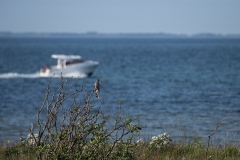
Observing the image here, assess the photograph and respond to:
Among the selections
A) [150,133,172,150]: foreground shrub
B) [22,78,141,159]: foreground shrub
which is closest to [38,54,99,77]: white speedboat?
[150,133,172,150]: foreground shrub

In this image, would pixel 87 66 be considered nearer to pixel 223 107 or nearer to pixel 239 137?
pixel 223 107

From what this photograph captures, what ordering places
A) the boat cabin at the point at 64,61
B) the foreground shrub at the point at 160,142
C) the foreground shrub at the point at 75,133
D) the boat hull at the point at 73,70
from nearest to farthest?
the foreground shrub at the point at 75,133, the foreground shrub at the point at 160,142, the boat hull at the point at 73,70, the boat cabin at the point at 64,61

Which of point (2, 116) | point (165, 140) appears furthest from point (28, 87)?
point (165, 140)

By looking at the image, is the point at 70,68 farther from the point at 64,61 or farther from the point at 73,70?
the point at 64,61

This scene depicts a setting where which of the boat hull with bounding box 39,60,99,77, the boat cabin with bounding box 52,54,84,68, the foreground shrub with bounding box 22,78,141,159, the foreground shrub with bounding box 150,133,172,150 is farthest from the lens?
the boat cabin with bounding box 52,54,84,68

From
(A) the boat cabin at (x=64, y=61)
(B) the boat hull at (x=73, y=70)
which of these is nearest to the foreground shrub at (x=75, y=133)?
(B) the boat hull at (x=73, y=70)

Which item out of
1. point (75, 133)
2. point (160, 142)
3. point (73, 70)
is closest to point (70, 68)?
point (73, 70)

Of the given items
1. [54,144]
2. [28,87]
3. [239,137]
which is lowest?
[28,87]

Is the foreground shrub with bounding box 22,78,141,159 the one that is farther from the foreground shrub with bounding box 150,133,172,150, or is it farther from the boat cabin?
the boat cabin

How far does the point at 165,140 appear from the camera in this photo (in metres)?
12.5

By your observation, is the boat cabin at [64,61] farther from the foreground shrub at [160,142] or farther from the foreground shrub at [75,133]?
the foreground shrub at [75,133]

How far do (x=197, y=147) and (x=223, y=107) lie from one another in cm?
1809

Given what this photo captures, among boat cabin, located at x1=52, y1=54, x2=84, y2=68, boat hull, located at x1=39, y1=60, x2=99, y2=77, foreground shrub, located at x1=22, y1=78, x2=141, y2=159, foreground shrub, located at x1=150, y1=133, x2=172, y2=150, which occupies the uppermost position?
foreground shrub, located at x1=22, y1=78, x2=141, y2=159

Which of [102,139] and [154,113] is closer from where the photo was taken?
[102,139]
